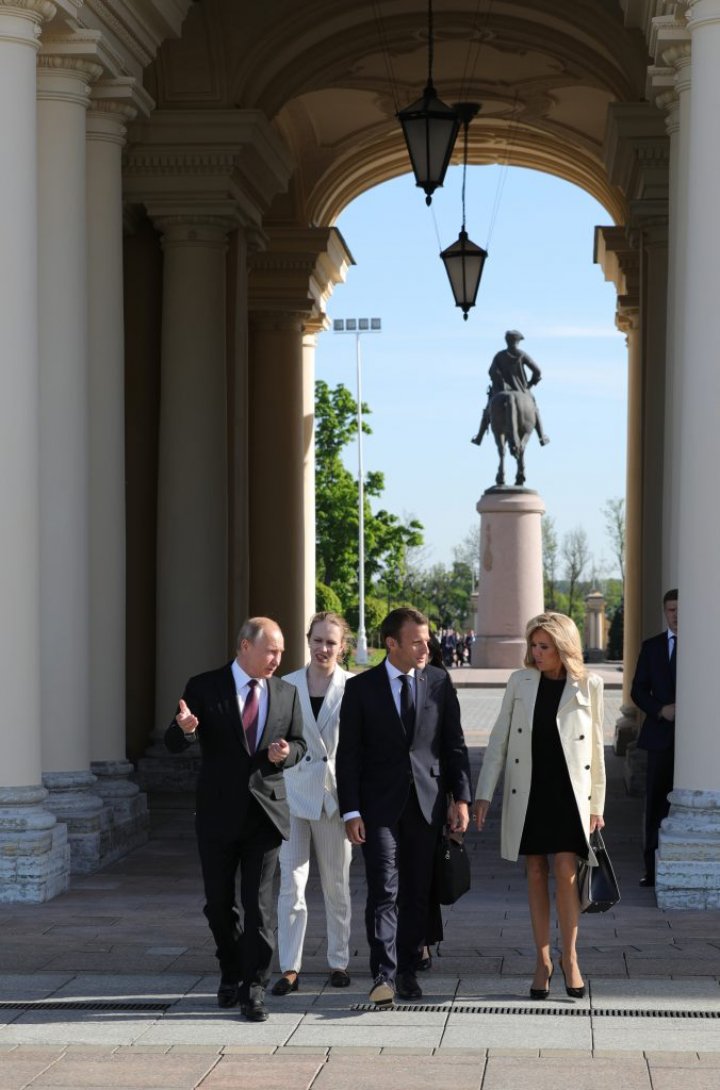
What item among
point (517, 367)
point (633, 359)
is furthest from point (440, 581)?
point (633, 359)

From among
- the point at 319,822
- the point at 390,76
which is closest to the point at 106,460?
the point at 319,822

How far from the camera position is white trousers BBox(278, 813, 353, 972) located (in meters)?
9.42

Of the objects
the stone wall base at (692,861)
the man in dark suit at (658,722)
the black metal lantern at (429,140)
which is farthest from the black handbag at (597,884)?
the black metal lantern at (429,140)

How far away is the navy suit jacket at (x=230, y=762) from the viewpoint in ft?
29.3

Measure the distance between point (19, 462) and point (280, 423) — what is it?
43.3 ft

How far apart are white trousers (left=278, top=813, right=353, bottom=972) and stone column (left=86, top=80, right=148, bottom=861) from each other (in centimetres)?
559

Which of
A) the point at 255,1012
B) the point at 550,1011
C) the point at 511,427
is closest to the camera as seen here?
the point at 255,1012

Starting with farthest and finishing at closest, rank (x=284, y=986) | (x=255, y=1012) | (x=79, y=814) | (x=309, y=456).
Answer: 1. (x=309, y=456)
2. (x=79, y=814)
3. (x=284, y=986)
4. (x=255, y=1012)

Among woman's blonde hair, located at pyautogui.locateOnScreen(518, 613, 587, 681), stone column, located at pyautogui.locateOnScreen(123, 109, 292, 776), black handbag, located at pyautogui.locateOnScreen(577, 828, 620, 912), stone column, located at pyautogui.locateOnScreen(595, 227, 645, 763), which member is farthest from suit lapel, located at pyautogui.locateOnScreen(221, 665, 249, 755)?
stone column, located at pyautogui.locateOnScreen(595, 227, 645, 763)

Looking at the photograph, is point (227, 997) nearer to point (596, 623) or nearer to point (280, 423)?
point (280, 423)

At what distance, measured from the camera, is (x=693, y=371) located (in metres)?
12.0

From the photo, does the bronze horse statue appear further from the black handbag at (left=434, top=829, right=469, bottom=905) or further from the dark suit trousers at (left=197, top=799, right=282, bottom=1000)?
the dark suit trousers at (left=197, top=799, right=282, bottom=1000)

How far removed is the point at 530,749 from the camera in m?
9.09

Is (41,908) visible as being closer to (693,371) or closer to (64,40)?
(693,371)
